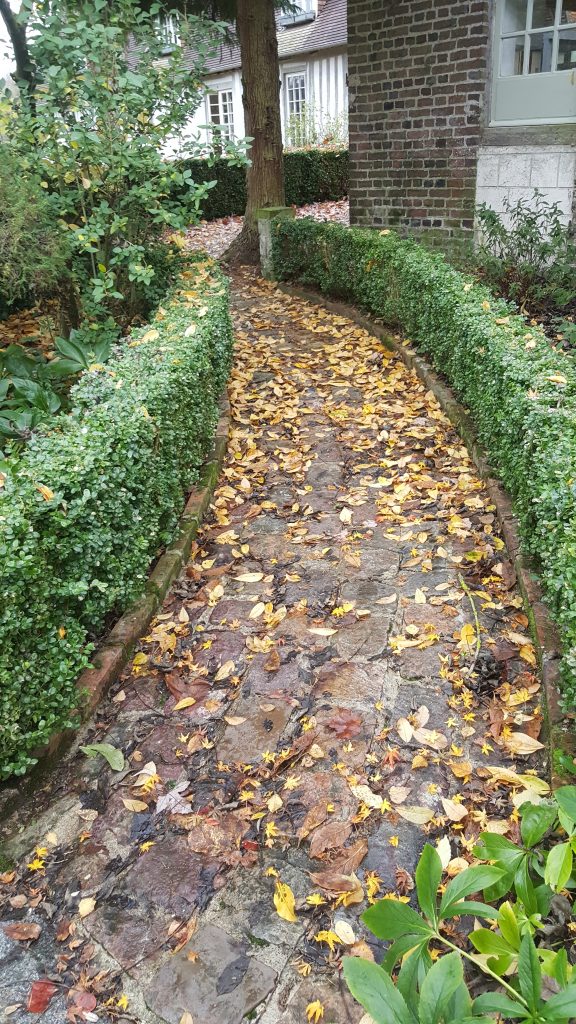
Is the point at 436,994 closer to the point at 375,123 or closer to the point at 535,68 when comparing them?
the point at 535,68

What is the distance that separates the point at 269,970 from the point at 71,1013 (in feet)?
1.68

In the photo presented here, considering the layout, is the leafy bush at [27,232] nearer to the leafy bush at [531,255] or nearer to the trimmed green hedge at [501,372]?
the trimmed green hedge at [501,372]

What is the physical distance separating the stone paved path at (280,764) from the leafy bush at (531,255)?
9.63ft

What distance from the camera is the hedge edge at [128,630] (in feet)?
8.90

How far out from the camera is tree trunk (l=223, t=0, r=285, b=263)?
9367 mm

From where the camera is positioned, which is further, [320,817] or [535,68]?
[535,68]

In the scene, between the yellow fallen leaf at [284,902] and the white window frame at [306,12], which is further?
the white window frame at [306,12]

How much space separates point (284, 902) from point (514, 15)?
8366 millimetres

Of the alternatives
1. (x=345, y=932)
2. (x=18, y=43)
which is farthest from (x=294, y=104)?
(x=345, y=932)

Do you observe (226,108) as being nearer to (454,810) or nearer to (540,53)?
(540,53)

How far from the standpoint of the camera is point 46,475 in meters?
2.82

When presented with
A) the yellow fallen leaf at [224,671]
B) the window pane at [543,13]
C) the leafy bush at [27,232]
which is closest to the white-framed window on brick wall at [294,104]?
the window pane at [543,13]

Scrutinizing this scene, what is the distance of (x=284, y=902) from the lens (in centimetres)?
217

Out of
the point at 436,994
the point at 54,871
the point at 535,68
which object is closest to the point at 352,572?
the point at 54,871
